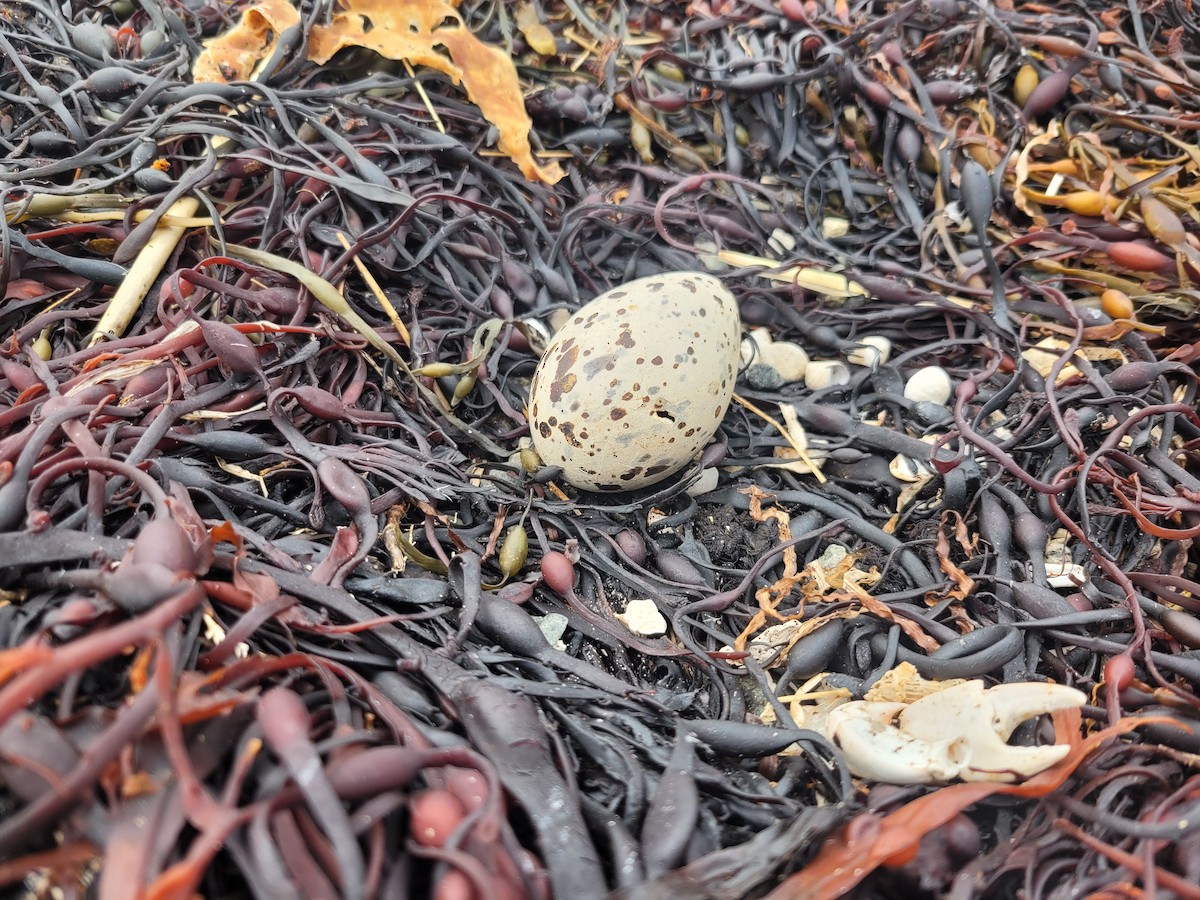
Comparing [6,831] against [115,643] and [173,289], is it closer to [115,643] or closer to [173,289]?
[115,643]

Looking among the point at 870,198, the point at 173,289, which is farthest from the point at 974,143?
the point at 173,289

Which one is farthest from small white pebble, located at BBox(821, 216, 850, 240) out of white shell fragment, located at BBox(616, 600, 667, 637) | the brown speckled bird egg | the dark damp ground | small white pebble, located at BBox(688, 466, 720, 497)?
white shell fragment, located at BBox(616, 600, 667, 637)

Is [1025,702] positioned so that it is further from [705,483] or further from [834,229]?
[834,229]

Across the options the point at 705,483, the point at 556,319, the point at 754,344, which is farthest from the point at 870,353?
the point at 556,319

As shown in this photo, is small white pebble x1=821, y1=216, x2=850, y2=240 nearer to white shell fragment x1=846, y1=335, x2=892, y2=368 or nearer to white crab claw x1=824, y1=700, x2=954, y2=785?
white shell fragment x1=846, y1=335, x2=892, y2=368

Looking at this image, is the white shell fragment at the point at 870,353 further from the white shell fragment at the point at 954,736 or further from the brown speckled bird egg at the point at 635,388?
the white shell fragment at the point at 954,736
